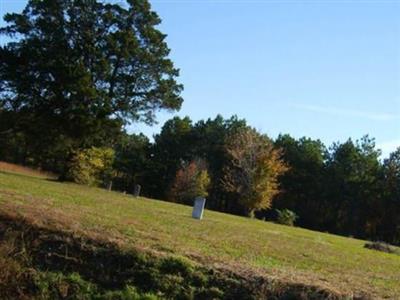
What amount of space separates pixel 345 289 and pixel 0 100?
2892cm

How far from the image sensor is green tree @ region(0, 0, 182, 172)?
33.5 metres

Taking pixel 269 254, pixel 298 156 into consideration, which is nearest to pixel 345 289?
pixel 269 254

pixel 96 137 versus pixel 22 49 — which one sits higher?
pixel 22 49

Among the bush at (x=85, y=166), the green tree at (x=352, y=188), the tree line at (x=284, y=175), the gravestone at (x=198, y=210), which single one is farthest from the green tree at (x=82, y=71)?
the green tree at (x=352, y=188)

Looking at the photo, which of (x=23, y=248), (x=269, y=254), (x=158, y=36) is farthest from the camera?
(x=158, y=36)

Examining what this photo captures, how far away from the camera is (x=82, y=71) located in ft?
108

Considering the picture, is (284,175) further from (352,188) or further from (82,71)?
(82,71)

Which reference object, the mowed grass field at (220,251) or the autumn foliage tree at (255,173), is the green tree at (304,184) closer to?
the autumn foliage tree at (255,173)

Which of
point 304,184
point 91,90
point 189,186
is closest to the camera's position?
point 91,90

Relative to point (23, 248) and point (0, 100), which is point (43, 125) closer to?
point (0, 100)

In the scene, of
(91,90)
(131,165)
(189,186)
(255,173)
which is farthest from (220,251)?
(131,165)

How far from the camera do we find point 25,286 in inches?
412

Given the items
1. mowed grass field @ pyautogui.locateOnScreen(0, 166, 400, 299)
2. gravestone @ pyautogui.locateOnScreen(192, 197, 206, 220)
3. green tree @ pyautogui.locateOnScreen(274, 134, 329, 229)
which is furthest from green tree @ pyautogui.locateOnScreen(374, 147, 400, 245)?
mowed grass field @ pyautogui.locateOnScreen(0, 166, 400, 299)

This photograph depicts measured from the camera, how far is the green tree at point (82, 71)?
33469 mm
